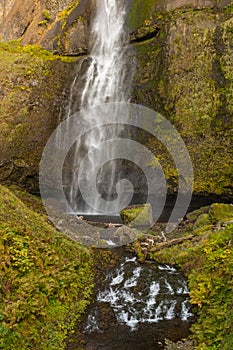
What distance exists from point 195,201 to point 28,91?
10744 millimetres

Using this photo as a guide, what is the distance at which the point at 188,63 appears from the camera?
722 inches

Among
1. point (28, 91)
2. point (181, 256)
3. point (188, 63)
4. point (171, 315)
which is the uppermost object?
point (188, 63)

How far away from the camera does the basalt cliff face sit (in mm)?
17844

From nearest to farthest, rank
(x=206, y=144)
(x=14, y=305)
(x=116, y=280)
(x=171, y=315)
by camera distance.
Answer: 1. (x=14, y=305)
2. (x=171, y=315)
3. (x=116, y=280)
4. (x=206, y=144)

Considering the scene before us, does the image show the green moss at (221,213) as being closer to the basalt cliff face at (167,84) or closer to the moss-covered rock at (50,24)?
the basalt cliff face at (167,84)

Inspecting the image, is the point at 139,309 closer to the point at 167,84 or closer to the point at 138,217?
the point at 138,217

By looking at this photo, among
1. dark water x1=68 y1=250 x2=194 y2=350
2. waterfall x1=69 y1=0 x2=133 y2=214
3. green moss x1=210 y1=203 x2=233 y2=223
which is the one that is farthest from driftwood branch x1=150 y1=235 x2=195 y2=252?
waterfall x1=69 y1=0 x2=133 y2=214

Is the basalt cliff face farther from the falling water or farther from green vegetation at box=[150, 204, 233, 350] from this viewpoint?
the falling water

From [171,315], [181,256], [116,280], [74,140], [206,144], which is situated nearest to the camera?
[171,315]

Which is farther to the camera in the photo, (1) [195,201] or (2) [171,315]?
(1) [195,201]

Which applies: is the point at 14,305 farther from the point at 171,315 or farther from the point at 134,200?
the point at 134,200

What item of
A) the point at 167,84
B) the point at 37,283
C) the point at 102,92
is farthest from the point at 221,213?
the point at 102,92

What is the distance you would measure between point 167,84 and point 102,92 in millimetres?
3539

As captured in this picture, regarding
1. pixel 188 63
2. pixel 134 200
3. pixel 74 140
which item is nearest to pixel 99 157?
pixel 74 140
